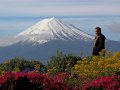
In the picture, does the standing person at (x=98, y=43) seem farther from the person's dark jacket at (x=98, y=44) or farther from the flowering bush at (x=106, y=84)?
the flowering bush at (x=106, y=84)

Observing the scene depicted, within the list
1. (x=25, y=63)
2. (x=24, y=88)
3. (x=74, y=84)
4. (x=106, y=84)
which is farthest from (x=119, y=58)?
(x=25, y=63)

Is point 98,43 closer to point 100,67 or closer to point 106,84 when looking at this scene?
point 100,67

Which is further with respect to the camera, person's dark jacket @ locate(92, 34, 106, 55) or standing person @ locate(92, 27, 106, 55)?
person's dark jacket @ locate(92, 34, 106, 55)

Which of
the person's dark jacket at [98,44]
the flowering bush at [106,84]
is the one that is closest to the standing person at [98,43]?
the person's dark jacket at [98,44]

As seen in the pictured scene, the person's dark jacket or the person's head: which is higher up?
the person's head

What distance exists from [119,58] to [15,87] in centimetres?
739

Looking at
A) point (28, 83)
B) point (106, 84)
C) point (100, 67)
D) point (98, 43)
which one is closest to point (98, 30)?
point (98, 43)

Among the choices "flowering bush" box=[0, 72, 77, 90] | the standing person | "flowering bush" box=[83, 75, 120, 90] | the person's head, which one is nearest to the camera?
"flowering bush" box=[0, 72, 77, 90]

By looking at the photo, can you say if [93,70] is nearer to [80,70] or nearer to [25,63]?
[80,70]

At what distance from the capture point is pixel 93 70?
20828mm

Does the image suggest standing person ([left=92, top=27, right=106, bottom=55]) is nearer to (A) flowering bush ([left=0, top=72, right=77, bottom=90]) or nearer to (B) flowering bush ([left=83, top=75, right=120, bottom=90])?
(B) flowering bush ([left=83, top=75, right=120, bottom=90])

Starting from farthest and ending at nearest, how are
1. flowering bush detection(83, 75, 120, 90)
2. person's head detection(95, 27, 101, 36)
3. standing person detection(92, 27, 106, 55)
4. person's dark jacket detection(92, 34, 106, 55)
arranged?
person's dark jacket detection(92, 34, 106, 55), standing person detection(92, 27, 106, 55), person's head detection(95, 27, 101, 36), flowering bush detection(83, 75, 120, 90)

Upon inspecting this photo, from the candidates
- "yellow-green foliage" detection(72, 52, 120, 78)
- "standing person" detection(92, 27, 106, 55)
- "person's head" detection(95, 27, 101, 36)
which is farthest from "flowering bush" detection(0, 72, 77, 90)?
"standing person" detection(92, 27, 106, 55)

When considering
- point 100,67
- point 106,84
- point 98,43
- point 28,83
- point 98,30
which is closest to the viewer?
point 28,83
